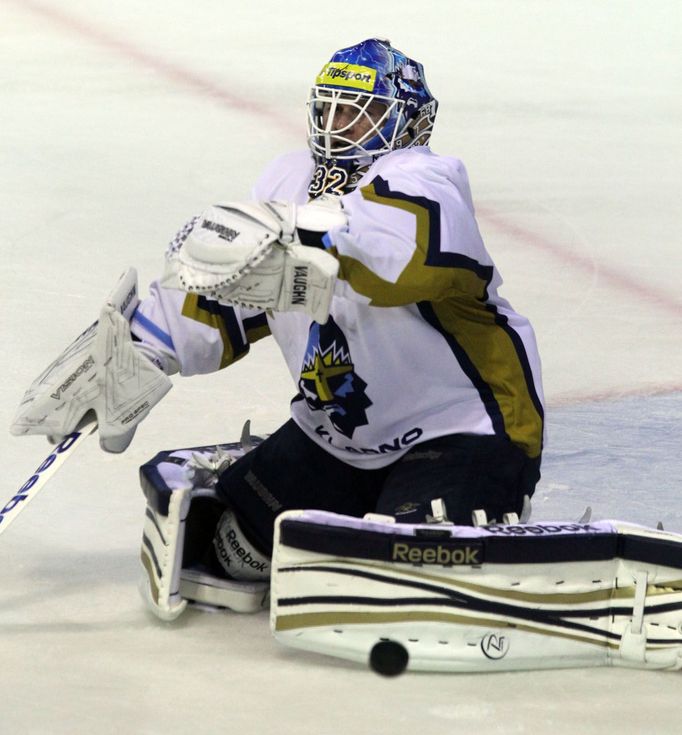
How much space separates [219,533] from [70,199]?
2395 mm

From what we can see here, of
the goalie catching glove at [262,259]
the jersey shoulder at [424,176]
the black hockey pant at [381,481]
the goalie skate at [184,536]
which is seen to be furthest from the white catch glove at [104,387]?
the jersey shoulder at [424,176]

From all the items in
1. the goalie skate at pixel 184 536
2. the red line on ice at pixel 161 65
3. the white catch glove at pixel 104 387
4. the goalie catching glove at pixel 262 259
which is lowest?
the red line on ice at pixel 161 65

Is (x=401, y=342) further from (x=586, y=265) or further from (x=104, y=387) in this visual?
(x=586, y=265)

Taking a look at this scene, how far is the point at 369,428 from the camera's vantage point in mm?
2965

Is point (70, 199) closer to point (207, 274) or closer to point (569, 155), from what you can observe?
point (569, 155)

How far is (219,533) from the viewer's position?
309 cm

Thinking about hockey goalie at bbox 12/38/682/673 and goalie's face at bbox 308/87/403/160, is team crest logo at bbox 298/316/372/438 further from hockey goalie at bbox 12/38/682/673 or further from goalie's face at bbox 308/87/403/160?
goalie's face at bbox 308/87/403/160

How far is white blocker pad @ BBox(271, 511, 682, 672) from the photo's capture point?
2.67 meters

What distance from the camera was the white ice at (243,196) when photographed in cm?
255

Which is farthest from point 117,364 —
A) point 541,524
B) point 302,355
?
point 541,524

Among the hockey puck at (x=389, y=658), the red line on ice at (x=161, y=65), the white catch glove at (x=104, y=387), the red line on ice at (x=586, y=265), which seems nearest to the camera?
the hockey puck at (x=389, y=658)

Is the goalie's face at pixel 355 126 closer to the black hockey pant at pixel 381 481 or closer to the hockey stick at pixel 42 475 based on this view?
the black hockey pant at pixel 381 481

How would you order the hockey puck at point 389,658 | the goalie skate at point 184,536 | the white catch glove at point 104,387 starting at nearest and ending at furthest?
the hockey puck at point 389,658
the goalie skate at point 184,536
the white catch glove at point 104,387

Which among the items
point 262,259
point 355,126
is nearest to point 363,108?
point 355,126
